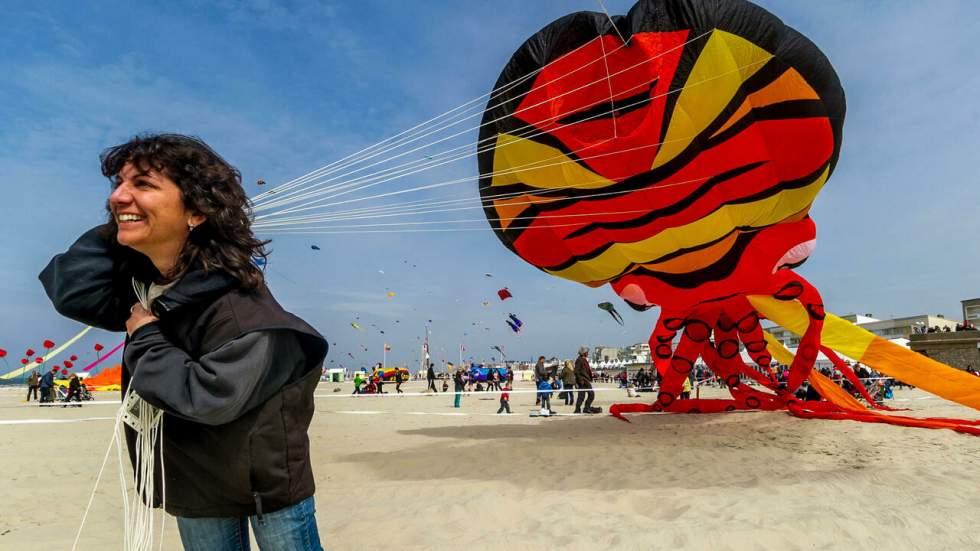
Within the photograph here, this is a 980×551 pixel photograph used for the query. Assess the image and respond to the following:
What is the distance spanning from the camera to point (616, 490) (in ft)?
16.7

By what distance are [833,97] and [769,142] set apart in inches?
26.8

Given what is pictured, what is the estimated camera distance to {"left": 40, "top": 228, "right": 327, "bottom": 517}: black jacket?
1.28 m

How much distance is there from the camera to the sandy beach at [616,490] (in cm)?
386

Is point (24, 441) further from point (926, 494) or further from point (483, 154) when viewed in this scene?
point (926, 494)

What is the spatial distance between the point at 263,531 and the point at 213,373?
474 mm

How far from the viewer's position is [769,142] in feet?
19.3

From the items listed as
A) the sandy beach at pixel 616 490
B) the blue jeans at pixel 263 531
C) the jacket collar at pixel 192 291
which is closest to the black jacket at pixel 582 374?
the sandy beach at pixel 616 490

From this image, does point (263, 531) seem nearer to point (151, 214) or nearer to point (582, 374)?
point (151, 214)

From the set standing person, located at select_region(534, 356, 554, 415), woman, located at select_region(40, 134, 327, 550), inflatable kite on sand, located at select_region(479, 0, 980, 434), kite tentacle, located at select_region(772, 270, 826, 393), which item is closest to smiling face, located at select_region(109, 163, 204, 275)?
woman, located at select_region(40, 134, 327, 550)

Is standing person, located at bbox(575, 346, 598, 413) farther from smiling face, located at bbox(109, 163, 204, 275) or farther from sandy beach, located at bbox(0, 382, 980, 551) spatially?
smiling face, located at bbox(109, 163, 204, 275)

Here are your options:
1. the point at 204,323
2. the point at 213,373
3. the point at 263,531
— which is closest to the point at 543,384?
the point at 263,531

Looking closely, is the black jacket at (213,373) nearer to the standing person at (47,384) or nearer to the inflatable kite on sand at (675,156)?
the inflatable kite on sand at (675,156)

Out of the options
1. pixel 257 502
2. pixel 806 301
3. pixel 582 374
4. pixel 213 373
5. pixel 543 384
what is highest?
pixel 806 301

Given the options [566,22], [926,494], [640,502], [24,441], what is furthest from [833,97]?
[24,441]
